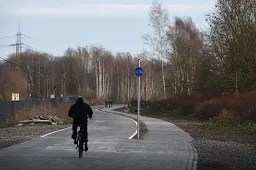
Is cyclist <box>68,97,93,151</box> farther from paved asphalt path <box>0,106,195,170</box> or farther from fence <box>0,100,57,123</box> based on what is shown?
fence <box>0,100,57,123</box>

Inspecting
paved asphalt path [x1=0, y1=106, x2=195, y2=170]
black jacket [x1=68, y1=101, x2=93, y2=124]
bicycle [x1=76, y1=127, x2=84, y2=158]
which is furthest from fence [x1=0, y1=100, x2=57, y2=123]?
bicycle [x1=76, y1=127, x2=84, y2=158]

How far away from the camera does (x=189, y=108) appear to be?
44094mm

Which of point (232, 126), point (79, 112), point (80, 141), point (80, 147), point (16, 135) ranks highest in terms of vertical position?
point (79, 112)

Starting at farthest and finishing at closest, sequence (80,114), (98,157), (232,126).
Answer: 1. (232,126)
2. (80,114)
3. (98,157)

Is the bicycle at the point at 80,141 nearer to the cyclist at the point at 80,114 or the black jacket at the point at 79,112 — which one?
the cyclist at the point at 80,114

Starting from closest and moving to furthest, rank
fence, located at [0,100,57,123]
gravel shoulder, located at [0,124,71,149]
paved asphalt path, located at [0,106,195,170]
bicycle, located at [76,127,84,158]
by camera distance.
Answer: paved asphalt path, located at [0,106,195,170] < bicycle, located at [76,127,84,158] < gravel shoulder, located at [0,124,71,149] < fence, located at [0,100,57,123]

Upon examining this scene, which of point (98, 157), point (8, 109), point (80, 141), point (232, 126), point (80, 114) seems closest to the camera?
point (98, 157)

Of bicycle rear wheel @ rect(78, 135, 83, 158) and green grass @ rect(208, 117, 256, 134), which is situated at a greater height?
bicycle rear wheel @ rect(78, 135, 83, 158)

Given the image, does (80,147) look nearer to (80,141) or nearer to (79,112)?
(80,141)

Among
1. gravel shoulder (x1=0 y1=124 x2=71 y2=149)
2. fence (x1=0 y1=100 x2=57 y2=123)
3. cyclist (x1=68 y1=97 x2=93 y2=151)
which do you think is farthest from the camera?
fence (x1=0 y1=100 x2=57 y2=123)

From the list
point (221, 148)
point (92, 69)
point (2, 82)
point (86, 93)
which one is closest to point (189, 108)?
point (221, 148)

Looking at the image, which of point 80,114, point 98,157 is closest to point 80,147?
point 98,157

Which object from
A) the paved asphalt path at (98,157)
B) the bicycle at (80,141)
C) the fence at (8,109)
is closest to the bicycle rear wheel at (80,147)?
the bicycle at (80,141)

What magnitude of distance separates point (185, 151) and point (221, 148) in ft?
7.12
